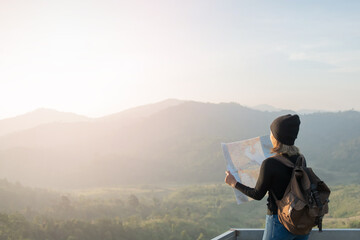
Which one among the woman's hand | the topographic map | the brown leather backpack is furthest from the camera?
the topographic map

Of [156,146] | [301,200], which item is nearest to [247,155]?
[301,200]

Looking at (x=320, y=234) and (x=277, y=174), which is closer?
(x=277, y=174)

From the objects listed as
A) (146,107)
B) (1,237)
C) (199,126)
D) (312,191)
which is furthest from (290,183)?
(146,107)

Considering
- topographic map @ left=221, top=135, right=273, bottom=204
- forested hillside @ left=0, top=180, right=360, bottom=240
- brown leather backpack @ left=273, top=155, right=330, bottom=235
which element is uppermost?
topographic map @ left=221, top=135, right=273, bottom=204

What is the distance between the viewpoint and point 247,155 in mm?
3176

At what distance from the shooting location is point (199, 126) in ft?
273

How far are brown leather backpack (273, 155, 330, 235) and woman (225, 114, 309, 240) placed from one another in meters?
0.04

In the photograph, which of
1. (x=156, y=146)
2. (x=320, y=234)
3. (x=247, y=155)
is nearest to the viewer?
(x=247, y=155)

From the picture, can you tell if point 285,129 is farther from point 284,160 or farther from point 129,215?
point 129,215

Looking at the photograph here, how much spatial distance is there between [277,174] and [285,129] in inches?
10.9

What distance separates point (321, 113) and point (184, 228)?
7876 cm

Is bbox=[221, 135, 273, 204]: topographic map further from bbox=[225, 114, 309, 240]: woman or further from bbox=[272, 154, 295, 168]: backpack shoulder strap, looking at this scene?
bbox=[272, 154, 295, 168]: backpack shoulder strap

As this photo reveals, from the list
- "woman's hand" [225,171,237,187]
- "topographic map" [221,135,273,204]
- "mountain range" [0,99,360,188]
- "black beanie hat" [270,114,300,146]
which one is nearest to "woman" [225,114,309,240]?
"black beanie hat" [270,114,300,146]

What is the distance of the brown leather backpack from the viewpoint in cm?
230
